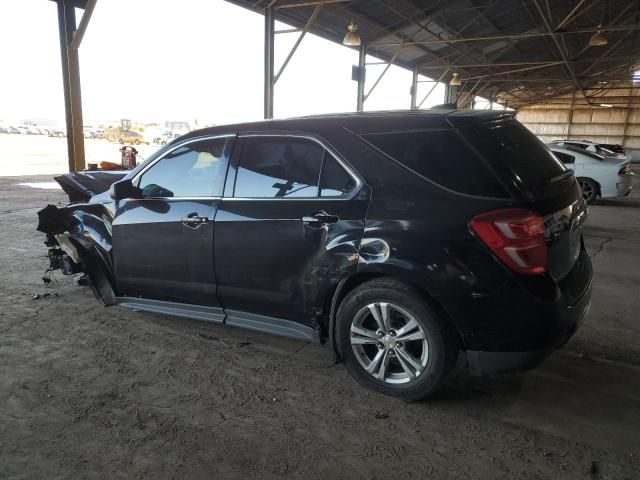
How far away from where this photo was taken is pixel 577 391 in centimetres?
297

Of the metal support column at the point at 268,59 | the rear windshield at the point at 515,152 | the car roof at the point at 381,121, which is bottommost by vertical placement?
the rear windshield at the point at 515,152

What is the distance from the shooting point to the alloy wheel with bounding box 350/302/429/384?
2.70 m

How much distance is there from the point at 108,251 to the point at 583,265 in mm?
3465

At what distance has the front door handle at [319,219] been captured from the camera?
280 cm

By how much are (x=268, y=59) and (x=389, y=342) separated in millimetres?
11670

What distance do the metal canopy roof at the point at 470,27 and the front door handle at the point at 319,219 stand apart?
1081cm

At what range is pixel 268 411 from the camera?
109 inches

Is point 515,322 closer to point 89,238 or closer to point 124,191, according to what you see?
point 124,191

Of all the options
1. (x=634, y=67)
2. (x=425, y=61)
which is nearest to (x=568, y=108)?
(x=634, y=67)

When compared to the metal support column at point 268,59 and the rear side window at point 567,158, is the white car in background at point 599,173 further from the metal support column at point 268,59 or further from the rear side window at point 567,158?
the metal support column at point 268,59

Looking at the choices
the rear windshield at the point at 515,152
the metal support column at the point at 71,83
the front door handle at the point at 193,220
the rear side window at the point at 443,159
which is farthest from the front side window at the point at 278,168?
the metal support column at the point at 71,83

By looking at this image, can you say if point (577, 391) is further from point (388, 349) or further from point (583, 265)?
point (388, 349)

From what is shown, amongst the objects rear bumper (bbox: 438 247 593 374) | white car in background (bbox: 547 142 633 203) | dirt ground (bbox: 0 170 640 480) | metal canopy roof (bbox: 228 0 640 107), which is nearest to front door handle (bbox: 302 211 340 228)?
rear bumper (bbox: 438 247 593 374)

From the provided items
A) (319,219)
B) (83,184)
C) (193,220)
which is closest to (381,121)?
(319,219)
